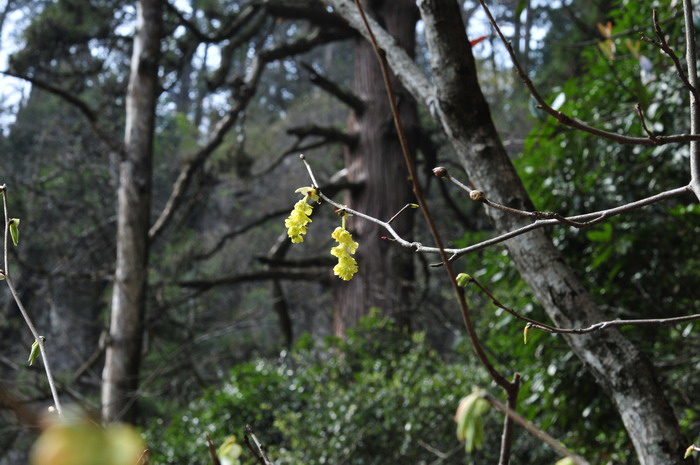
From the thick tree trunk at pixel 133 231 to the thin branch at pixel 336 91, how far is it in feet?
4.27

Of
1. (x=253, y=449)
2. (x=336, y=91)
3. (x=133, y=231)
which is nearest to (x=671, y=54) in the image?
(x=253, y=449)

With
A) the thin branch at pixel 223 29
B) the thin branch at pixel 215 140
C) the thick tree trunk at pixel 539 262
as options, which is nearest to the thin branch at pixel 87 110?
the thin branch at pixel 215 140

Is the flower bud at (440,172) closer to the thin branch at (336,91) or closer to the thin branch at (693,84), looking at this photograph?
the thin branch at (693,84)

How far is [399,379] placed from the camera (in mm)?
4977

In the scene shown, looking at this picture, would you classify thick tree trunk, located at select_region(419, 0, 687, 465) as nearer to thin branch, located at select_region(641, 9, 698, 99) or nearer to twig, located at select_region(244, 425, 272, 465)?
thin branch, located at select_region(641, 9, 698, 99)

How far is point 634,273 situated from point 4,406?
3349 mm

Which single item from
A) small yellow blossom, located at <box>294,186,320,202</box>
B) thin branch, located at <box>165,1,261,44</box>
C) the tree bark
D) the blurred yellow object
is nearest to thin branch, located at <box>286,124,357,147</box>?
thin branch, located at <box>165,1,261,44</box>

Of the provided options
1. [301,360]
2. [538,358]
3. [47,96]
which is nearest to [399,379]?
[301,360]

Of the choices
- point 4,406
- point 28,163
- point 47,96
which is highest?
point 47,96

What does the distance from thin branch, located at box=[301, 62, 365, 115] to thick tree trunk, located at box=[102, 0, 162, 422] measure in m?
1.30

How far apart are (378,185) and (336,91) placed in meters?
1.10

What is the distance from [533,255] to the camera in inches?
78.4

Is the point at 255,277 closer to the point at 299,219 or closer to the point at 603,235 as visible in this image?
the point at 603,235

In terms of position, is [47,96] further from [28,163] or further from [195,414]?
[195,414]
